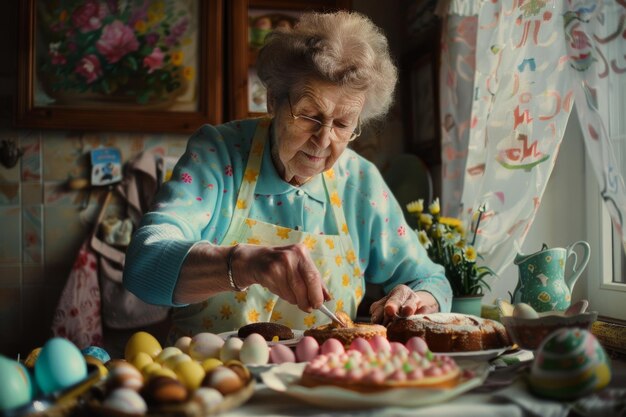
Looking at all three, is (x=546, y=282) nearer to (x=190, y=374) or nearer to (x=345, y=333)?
(x=345, y=333)

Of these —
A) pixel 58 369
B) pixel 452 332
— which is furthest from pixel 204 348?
pixel 452 332

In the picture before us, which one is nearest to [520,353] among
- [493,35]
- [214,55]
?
[493,35]

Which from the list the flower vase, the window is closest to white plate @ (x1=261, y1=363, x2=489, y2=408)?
the flower vase

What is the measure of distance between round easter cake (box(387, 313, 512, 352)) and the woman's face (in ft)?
1.70

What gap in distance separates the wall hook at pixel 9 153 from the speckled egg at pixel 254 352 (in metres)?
2.10

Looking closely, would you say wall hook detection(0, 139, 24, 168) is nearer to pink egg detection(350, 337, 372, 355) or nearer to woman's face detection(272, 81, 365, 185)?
woman's face detection(272, 81, 365, 185)

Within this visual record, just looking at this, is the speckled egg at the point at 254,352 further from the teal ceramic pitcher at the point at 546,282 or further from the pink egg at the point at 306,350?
the teal ceramic pitcher at the point at 546,282

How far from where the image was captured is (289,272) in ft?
3.50

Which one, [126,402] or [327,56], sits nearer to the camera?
[126,402]

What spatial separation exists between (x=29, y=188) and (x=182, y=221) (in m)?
1.62

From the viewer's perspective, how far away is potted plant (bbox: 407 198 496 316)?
1.89 metres

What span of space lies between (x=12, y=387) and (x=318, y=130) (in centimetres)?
95

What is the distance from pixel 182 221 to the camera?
4.60 feet

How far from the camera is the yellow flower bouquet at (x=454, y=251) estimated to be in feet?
6.31
